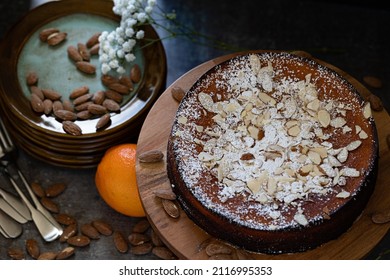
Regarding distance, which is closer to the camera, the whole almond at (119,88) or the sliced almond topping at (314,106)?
the sliced almond topping at (314,106)

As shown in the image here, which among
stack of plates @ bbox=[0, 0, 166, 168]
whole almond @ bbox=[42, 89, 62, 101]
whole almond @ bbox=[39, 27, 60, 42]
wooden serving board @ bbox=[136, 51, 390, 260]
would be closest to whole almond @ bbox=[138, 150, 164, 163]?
wooden serving board @ bbox=[136, 51, 390, 260]

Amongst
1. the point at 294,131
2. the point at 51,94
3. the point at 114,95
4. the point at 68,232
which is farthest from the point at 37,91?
the point at 294,131

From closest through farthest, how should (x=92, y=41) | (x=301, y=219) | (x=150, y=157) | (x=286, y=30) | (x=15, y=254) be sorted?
1. (x=301, y=219)
2. (x=150, y=157)
3. (x=15, y=254)
4. (x=92, y=41)
5. (x=286, y=30)

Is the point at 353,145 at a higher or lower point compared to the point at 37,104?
higher

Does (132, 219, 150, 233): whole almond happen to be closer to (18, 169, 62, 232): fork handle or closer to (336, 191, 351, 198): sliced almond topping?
(18, 169, 62, 232): fork handle

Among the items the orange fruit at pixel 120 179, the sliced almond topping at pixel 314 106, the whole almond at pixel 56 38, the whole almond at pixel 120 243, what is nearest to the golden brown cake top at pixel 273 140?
the sliced almond topping at pixel 314 106

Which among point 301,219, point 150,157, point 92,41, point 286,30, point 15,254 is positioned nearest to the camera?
point 301,219

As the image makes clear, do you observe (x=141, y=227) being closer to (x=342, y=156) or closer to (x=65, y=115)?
(x=65, y=115)

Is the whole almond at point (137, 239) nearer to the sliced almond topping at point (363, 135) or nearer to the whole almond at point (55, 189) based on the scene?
the whole almond at point (55, 189)
